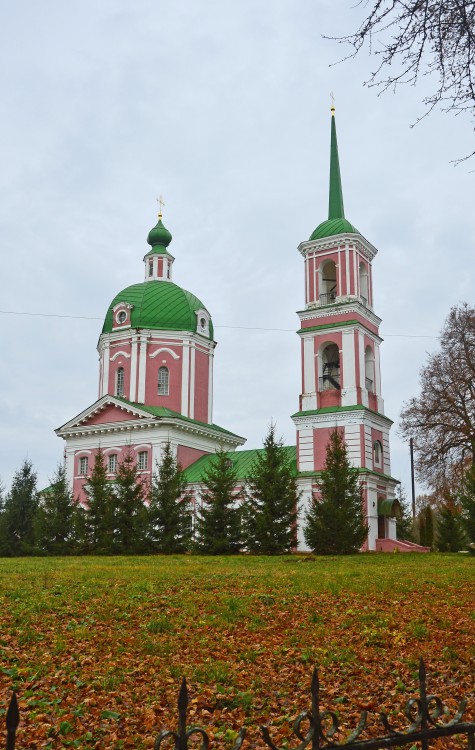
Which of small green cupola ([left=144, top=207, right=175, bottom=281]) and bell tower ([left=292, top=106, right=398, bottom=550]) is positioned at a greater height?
small green cupola ([left=144, top=207, right=175, bottom=281])

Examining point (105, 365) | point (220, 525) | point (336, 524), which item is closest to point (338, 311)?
point (336, 524)

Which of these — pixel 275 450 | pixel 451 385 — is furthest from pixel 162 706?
pixel 451 385

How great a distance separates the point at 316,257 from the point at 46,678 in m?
33.1

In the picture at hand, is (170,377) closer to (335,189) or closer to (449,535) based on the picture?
(335,189)

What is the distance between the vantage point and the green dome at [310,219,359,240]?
3772 centimetres

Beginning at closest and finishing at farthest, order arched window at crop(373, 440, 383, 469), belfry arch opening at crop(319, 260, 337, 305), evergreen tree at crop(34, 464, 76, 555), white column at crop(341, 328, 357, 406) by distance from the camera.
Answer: evergreen tree at crop(34, 464, 76, 555)
white column at crop(341, 328, 357, 406)
arched window at crop(373, 440, 383, 469)
belfry arch opening at crop(319, 260, 337, 305)

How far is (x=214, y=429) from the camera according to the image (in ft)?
136

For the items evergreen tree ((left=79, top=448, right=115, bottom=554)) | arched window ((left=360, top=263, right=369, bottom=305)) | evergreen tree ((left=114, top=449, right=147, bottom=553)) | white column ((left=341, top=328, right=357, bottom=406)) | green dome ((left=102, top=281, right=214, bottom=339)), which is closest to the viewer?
evergreen tree ((left=114, top=449, right=147, bottom=553))

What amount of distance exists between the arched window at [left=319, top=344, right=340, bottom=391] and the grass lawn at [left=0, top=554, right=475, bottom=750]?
23.8 metres

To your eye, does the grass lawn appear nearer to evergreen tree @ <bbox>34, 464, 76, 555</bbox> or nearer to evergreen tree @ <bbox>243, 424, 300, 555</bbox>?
evergreen tree @ <bbox>243, 424, 300, 555</bbox>

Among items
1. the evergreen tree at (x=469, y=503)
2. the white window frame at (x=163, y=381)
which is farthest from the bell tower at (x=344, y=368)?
the white window frame at (x=163, y=381)

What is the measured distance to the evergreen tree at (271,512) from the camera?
90.6 ft

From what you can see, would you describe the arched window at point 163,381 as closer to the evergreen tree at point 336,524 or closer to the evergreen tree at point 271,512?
the evergreen tree at point 271,512

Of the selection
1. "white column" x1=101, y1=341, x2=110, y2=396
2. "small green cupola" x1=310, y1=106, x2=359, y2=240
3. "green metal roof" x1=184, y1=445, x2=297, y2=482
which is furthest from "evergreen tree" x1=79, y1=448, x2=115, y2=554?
"small green cupola" x1=310, y1=106, x2=359, y2=240
